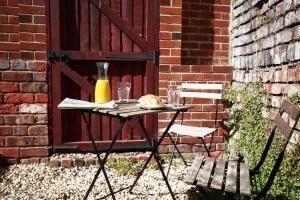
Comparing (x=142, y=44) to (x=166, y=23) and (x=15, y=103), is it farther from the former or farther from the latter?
(x=15, y=103)

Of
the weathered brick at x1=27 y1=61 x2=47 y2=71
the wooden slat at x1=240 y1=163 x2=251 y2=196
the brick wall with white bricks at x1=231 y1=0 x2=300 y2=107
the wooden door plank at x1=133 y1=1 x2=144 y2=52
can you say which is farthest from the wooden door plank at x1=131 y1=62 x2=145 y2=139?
the wooden slat at x1=240 y1=163 x2=251 y2=196

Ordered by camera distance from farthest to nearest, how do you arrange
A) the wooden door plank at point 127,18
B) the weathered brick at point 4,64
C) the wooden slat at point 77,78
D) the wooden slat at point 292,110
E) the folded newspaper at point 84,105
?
the wooden door plank at point 127,18 → the wooden slat at point 77,78 → the weathered brick at point 4,64 → the folded newspaper at point 84,105 → the wooden slat at point 292,110

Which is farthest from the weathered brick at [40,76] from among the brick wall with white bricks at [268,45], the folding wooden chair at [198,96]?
the brick wall with white bricks at [268,45]

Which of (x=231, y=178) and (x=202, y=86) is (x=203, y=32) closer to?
(x=202, y=86)

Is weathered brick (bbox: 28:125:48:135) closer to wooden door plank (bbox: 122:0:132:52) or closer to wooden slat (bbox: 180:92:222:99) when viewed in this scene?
wooden door plank (bbox: 122:0:132:52)

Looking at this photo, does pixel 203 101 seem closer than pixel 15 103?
No

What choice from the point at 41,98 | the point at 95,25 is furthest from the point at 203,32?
the point at 41,98

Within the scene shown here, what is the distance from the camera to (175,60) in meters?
3.80

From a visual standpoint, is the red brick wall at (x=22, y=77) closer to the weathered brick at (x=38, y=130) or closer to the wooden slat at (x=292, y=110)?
the weathered brick at (x=38, y=130)

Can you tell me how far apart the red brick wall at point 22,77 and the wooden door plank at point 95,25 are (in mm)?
523

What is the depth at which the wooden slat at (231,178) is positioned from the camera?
1.95m

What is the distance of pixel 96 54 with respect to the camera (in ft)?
12.0

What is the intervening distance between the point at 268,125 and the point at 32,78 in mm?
2501

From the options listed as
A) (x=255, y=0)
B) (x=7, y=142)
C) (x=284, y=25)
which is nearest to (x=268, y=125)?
(x=284, y=25)
